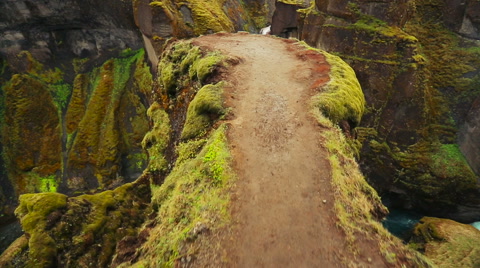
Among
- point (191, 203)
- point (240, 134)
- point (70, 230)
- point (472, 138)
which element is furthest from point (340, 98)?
point (472, 138)

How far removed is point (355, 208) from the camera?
6.57 metres

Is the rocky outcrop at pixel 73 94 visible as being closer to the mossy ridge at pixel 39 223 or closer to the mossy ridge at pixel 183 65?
the mossy ridge at pixel 183 65

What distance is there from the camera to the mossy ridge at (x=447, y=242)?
46.6 feet

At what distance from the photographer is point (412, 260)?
5.64 metres

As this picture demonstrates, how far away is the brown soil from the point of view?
219 inches

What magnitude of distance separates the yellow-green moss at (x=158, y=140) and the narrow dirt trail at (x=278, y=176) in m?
3.79

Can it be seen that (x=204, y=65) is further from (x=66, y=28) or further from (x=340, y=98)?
(x=66, y=28)

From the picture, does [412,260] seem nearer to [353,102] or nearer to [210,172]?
[210,172]

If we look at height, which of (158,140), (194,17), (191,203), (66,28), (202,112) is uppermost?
(194,17)

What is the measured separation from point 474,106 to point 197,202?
23.5 m

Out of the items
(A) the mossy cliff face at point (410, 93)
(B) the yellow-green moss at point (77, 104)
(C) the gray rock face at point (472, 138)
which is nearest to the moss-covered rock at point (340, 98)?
(A) the mossy cliff face at point (410, 93)

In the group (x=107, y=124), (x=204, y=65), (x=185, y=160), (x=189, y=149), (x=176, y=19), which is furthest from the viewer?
(x=107, y=124)

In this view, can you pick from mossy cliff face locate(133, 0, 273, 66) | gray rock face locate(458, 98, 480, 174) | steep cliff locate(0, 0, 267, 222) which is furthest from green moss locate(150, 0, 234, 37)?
gray rock face locate(458, 98, 480, 174)

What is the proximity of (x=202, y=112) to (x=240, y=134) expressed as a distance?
6.43 ft
